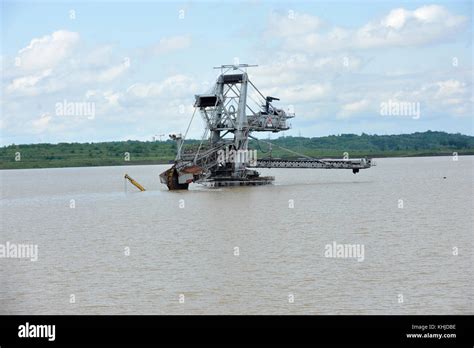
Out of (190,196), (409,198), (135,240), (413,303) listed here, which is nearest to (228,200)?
(190,196)

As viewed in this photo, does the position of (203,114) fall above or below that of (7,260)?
above

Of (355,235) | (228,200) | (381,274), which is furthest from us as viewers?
(228,200)

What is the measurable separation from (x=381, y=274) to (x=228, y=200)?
3421 centimetres

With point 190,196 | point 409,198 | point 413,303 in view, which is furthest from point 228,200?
point 413,303

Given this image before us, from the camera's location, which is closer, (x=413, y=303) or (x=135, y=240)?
(x=413, y=303)

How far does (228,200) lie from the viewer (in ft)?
216

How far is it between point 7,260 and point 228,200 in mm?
29125

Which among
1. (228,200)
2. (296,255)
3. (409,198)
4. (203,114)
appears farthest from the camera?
(203,114)

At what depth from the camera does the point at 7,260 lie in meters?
38.7
